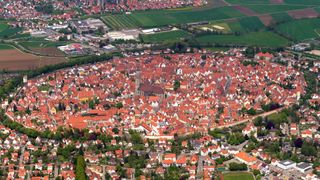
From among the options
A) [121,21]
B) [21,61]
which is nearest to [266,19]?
[121,21]

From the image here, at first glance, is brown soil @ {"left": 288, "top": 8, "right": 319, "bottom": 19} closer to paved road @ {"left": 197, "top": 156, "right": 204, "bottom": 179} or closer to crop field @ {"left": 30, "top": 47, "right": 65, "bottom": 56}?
crop field @ {"left": 30, "top": 47, "right": 65, "bottom": 56}

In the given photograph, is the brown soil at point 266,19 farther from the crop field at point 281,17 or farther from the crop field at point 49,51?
the crop field at point 49,51

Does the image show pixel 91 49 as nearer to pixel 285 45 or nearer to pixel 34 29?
pixel 34 29

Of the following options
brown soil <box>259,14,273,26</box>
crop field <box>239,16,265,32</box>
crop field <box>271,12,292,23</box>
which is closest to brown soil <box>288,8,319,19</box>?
crop field <box>271,12,292,23</box>

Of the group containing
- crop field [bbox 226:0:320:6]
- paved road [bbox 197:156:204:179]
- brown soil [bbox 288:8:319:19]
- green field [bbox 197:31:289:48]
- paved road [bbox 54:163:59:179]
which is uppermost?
crop field [bbox 226:0:320:6]

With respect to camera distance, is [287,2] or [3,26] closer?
[3,26]

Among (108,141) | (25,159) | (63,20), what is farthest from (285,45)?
(25,159)

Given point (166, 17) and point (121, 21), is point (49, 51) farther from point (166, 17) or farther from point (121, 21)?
point (166, 17)

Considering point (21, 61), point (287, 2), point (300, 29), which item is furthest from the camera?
point (287, 2)
